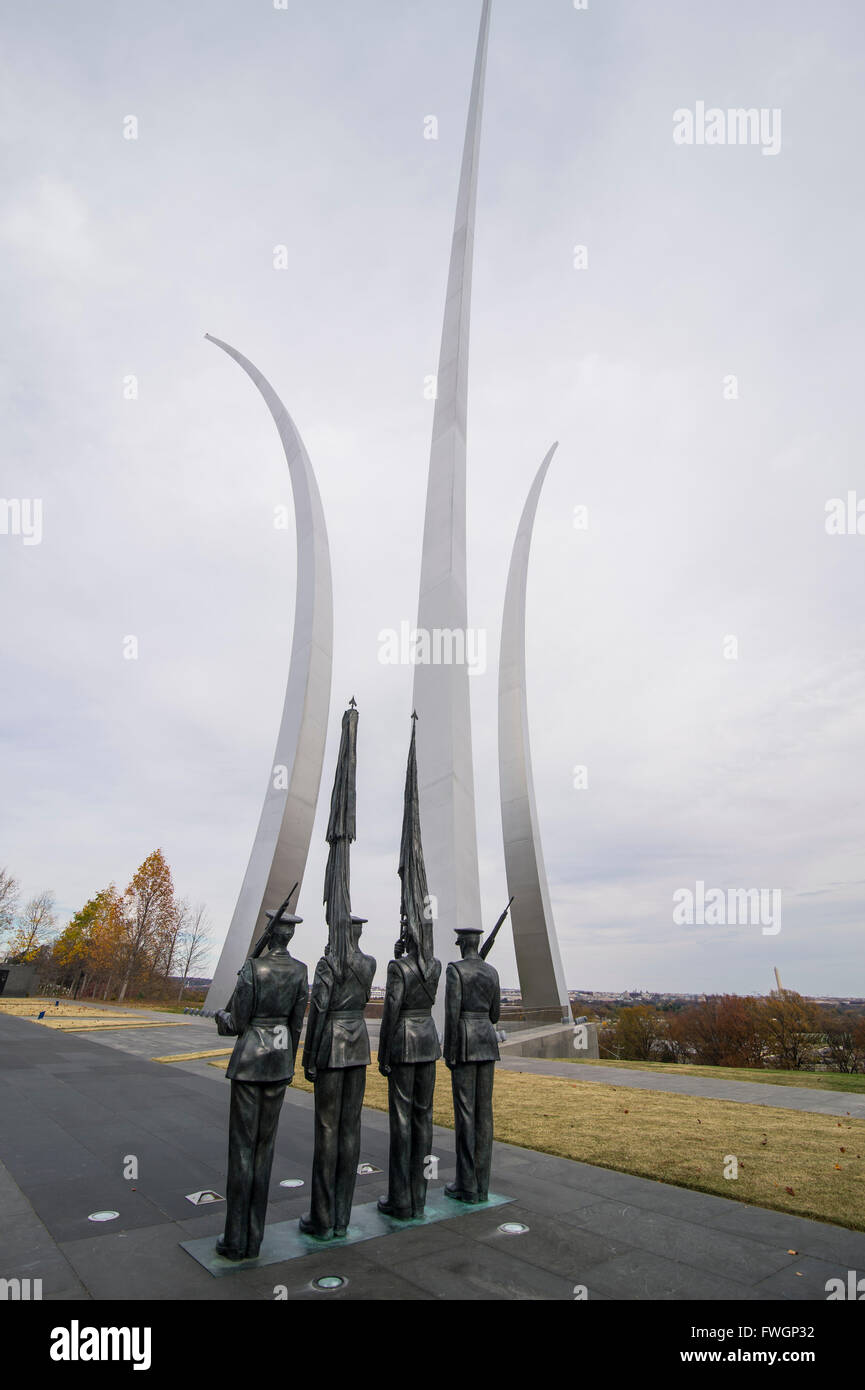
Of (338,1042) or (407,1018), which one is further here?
(407,1018)

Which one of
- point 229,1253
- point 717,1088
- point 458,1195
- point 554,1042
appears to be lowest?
point 554,1042

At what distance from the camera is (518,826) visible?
22250 millimetres

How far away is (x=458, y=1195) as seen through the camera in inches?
198

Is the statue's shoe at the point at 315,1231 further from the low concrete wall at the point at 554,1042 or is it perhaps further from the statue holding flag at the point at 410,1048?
the low concrete wall at the point at 554,1042

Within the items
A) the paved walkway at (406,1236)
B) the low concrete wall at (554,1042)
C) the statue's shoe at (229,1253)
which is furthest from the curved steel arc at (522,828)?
the statue's shoe at (229,1253)

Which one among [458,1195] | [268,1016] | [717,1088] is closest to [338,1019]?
[268,1016]

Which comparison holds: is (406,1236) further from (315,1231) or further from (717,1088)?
(717,1088)

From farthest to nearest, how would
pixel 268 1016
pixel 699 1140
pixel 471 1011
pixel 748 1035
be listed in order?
pixel 748 1035, pixel 699 1140, pixel 471 1011, pixel 268 1016

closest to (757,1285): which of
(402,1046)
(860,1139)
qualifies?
(402,1046)

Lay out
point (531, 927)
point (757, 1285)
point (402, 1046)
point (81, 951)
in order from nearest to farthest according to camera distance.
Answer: point (757, 1285), point (402, 1046), point (531, 927), point (81, 951)

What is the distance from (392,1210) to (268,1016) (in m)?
1.68

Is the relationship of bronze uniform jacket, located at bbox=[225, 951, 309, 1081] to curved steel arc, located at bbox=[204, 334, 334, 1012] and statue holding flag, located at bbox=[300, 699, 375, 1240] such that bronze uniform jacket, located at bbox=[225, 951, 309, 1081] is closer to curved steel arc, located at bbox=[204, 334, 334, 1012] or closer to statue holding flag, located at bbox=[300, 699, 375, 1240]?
statue holding flag, located at bbox=[300, 699, 375, 1240]
